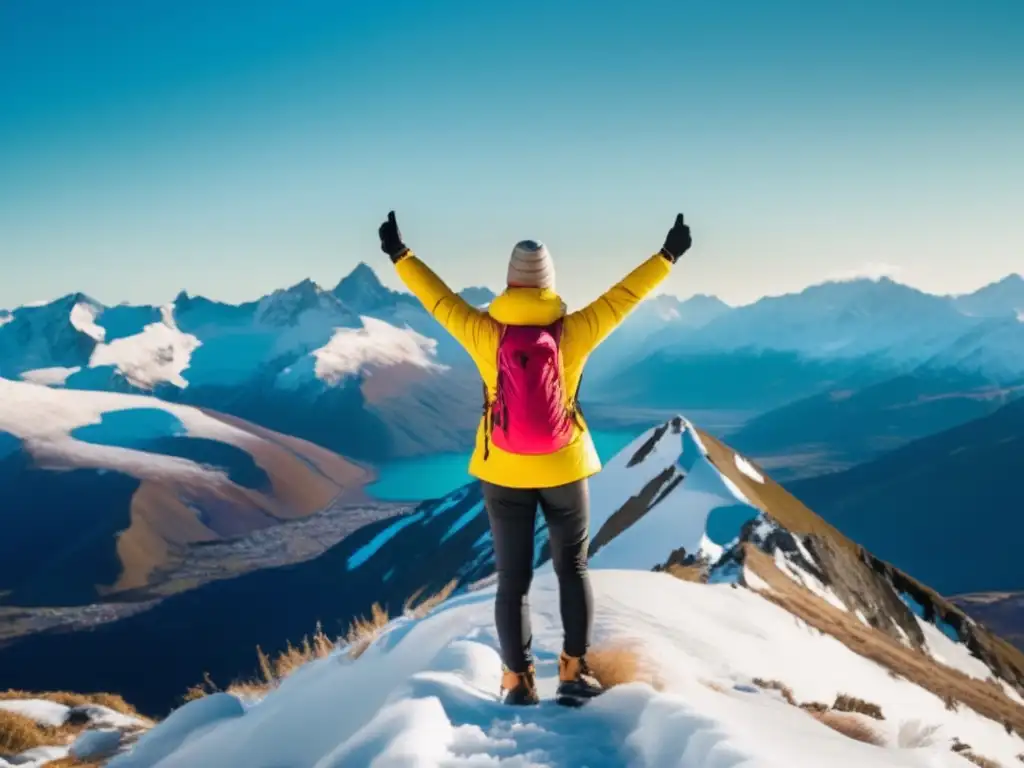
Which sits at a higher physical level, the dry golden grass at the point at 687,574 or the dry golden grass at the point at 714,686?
the dry golden grass at the point at 714,686

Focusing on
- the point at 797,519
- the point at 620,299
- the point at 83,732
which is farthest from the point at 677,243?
the point at 797,519

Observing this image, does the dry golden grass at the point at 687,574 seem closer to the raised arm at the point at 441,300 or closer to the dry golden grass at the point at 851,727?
the dry golden grass at the point at 851,727

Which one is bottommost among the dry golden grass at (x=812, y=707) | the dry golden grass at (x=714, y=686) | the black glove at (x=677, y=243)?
the dry golden grass at (x=812, y=707)

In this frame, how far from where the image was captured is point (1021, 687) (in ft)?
124

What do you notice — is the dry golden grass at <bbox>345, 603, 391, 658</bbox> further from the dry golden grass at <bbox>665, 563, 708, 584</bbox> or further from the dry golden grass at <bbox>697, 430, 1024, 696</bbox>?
the dry golden grass at <bbox>697, 430, 1024, 696</bbox>

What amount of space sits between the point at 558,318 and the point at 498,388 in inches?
27.5

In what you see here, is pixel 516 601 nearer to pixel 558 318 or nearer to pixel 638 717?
pixel 638 717

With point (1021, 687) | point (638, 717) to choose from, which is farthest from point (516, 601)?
point (1021, 687)

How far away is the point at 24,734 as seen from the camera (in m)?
10.5

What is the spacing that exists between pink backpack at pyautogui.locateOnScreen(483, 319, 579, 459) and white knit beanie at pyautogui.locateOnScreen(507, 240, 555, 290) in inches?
13.3

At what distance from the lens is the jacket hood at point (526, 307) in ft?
17.1

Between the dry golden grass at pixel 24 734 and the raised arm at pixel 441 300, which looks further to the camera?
the dry golden grass at pixel 24 734

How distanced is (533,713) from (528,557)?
3.69 feet

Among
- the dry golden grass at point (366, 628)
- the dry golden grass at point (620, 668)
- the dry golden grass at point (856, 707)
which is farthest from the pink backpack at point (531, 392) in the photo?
the dry golden grass at point (856, 707)
